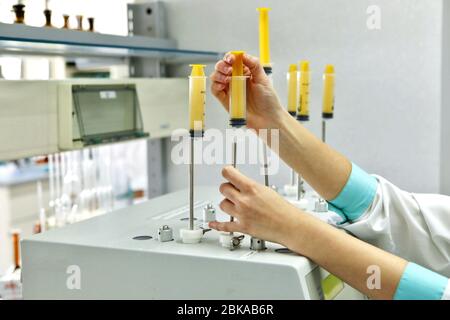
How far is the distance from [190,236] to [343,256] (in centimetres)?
24

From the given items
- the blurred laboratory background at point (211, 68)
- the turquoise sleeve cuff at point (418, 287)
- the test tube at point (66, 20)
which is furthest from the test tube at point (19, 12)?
the turquoise sleeve cuff at point (418, 287)

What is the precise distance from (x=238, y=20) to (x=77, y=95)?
607mm

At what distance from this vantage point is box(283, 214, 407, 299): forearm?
815mm

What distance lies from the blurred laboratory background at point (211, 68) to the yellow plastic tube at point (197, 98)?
15.0 inches

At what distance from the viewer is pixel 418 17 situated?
1.41m

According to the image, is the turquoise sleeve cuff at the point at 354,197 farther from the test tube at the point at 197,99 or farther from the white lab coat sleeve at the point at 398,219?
the test tube at the point at 197,99

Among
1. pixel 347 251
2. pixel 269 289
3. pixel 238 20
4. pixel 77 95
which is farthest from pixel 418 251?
pixel 238 20

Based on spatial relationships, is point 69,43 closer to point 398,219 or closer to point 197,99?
point 197,99

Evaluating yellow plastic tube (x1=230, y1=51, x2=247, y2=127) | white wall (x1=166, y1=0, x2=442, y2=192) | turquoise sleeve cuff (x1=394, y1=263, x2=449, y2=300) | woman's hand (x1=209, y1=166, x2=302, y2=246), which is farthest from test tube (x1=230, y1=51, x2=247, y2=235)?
white wall (x1=166, y1=0, x2=442, y2=192)

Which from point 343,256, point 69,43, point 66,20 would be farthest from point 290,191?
point 66,20

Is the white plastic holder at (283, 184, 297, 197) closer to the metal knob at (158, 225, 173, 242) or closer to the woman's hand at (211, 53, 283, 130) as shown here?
the woman's hand at (211, 53, 283, 130)

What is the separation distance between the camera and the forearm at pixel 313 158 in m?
1.00

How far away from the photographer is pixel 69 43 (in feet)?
3.59

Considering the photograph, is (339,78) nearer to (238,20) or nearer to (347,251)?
(238,20)
